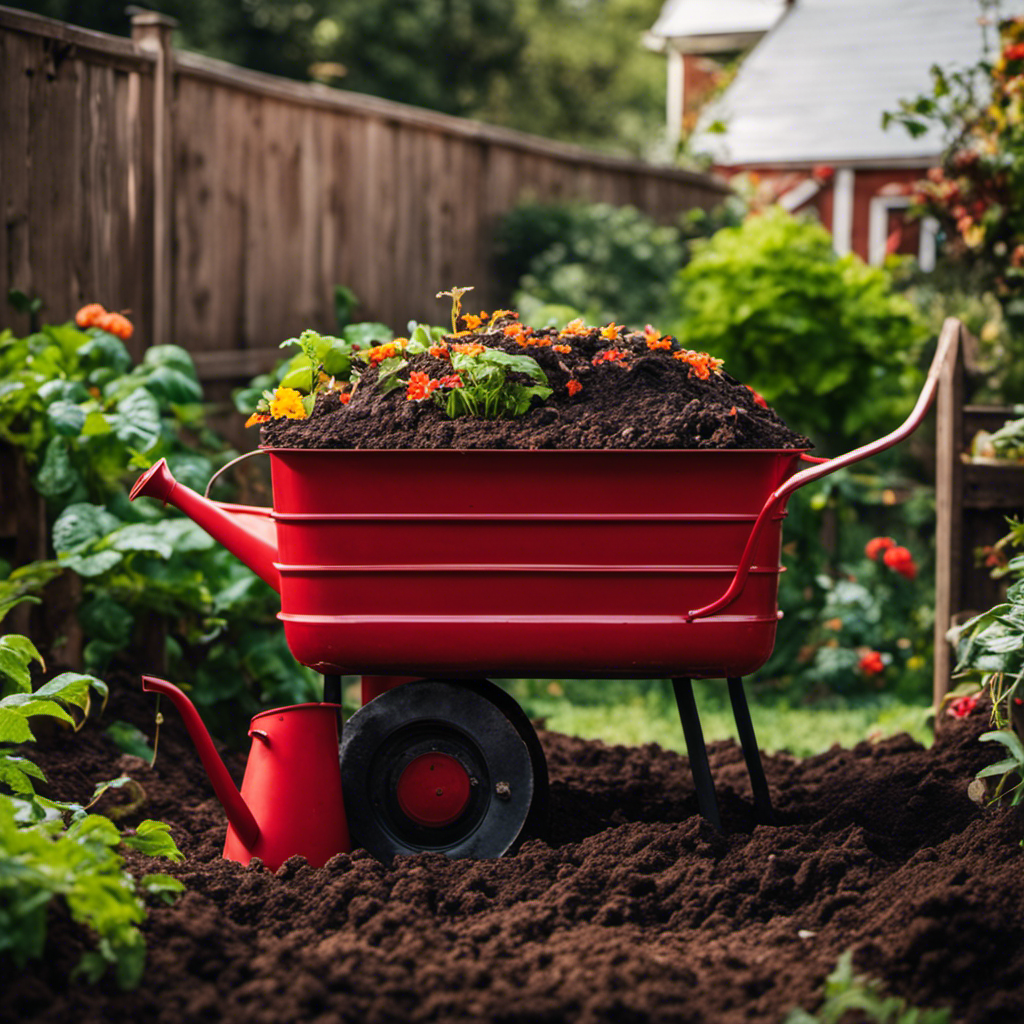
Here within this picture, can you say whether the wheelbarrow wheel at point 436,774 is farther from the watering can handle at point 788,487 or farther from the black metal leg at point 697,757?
the watering can handle at point 788,487

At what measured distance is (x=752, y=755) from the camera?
279cm

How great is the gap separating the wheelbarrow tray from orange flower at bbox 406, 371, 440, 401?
14cm

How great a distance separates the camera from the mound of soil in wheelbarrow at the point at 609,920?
5.63 feet

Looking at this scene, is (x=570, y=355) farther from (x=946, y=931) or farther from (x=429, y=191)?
(x=429, y=191)

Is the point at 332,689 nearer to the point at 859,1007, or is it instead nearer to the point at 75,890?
the point at 75,890

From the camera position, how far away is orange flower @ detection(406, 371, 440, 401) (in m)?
2.54

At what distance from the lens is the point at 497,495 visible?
Result: 2500 mm

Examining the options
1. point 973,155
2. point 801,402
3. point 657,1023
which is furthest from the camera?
point 801,402

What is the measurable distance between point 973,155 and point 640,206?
188 inches

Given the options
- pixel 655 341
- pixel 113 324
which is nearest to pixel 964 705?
pixel 655 341

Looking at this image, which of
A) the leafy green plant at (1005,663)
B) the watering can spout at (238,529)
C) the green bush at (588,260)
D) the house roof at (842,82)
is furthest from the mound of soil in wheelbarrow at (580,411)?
the house roof at (842,82)

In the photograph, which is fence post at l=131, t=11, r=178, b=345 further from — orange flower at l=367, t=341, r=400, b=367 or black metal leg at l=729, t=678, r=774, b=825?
black metal leg at l=729, t=678, r=774, b=825

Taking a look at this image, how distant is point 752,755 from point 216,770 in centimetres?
117

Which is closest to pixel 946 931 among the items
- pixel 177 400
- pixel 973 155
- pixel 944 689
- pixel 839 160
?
pixel 944 689
